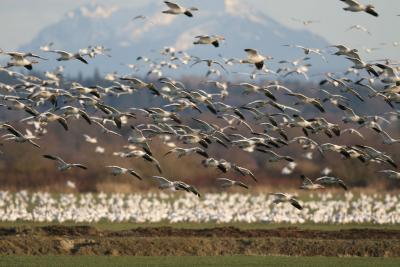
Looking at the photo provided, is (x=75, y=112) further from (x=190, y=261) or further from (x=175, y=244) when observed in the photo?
(x=175, y=244)

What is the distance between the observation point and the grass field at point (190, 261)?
2892 centimetres

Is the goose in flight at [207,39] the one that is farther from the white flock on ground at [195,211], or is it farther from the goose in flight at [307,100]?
the white flock on ground at [195,211]

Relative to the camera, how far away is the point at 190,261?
29.9m

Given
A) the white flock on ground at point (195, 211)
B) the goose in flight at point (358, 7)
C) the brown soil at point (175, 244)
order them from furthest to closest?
the white flock on ground at point (195, 211), the brown soil at point (175, 244), the goose in flight at point (358, 7)

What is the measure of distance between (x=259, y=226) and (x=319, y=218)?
131 inches

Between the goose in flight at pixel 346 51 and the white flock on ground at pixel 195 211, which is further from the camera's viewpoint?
the white flock on ground at pixel 195 211

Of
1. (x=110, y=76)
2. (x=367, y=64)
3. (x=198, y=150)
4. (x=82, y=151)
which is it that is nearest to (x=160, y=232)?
(x=110, y=76)

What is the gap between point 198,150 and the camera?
28719 mm

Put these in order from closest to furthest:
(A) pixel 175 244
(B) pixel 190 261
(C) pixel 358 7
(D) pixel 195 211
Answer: (C) pixel 358 7 → (B) pixel 190 261 → (A) pixel 175 244 → (D) pixel 195 211

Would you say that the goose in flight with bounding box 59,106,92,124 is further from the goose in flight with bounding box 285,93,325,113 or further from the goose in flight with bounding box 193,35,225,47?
the goose in flight with bounding box 285,93,325,113

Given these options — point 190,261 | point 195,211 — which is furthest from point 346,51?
point 195,211

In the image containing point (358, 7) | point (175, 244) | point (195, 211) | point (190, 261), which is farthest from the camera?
point (195, 211)

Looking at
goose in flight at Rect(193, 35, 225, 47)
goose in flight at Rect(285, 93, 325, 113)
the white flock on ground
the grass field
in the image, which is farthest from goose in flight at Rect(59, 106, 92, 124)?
the white flock on ground

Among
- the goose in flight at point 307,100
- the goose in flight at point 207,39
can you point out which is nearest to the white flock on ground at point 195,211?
the goose in flight at point 307,100
